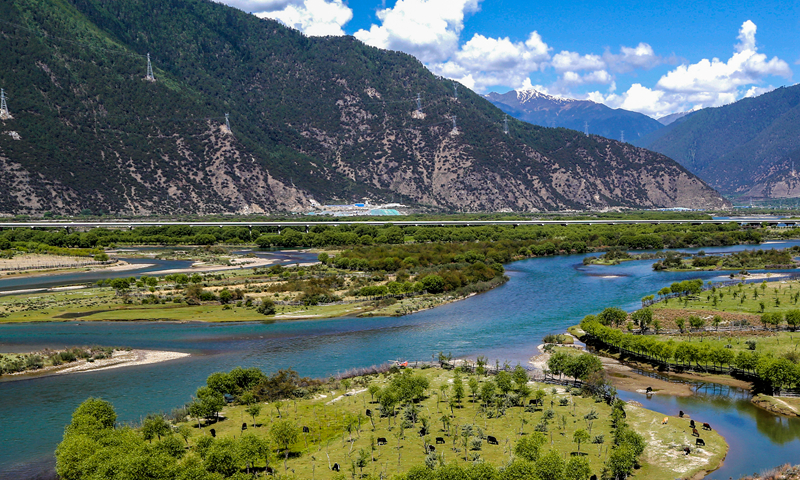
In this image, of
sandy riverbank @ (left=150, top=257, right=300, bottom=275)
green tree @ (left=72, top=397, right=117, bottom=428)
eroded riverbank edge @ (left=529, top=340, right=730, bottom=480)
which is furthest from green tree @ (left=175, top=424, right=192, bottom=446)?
sandy riverbank @ (left=150, top=257, right=300, bottom=275)

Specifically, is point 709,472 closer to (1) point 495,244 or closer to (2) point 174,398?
(2) point 174,398

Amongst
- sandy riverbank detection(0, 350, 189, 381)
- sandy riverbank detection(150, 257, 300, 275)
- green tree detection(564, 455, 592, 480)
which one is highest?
green tree detection(564, 455, 592, 480)

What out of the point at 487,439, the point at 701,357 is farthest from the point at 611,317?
the point at 487,439

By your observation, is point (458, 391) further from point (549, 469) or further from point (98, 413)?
point (98, 413)

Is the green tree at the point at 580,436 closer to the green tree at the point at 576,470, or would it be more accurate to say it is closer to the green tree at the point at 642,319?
the green tree at the point at 576,470

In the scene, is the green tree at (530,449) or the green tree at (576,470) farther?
the green tree at (530,449)

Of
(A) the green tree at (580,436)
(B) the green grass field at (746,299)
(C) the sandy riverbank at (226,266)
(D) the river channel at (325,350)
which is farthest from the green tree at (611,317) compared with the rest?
(C) the sandy riverbank at (226,266)

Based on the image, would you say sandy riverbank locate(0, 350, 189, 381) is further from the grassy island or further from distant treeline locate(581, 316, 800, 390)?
the grassy island
